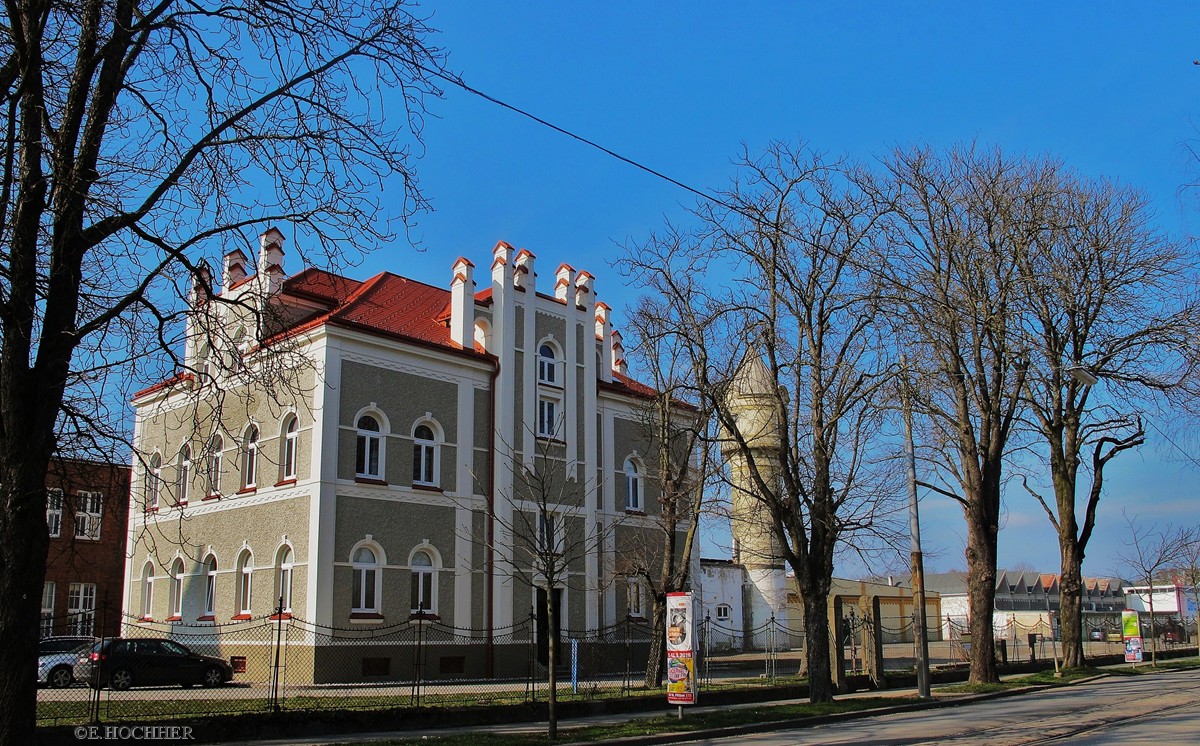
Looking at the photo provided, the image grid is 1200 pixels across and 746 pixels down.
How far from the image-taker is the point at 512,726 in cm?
1780

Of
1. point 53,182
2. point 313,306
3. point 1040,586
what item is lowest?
point 1040,586

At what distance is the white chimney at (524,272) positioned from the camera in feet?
109

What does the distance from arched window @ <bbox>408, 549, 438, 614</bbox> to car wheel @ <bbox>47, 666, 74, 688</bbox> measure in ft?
30.0

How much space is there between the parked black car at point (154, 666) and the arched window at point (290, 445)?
5.52 meters

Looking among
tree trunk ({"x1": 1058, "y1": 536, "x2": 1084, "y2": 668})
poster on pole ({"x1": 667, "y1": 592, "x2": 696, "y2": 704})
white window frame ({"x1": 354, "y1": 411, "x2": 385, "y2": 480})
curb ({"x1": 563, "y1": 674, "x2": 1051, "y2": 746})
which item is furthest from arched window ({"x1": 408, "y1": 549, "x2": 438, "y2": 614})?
tree trunk ({"x1": 1058, "y1": 536, "x2": 1084, "y2": 668})

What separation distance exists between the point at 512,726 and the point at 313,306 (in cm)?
1761

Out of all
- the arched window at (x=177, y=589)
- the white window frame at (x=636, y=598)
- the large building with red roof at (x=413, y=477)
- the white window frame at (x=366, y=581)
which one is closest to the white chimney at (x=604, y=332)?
the large building with red roof at (x=413, y=477)

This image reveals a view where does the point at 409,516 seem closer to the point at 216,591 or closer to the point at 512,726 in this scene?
the point at 216,591

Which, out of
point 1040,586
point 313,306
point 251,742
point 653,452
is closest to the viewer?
point 251,742

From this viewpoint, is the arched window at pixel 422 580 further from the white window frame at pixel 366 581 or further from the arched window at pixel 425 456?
the arched window at pixel 425 456

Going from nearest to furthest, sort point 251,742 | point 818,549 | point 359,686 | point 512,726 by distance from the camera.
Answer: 1. point 251,742
2. point 512,726
3. point 818,549
4. point 359,686

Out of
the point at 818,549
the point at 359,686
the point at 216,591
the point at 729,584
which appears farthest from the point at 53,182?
the point at 729,584

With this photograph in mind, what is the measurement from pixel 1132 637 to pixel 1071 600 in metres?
7.08

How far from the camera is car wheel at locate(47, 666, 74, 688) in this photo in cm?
2261
